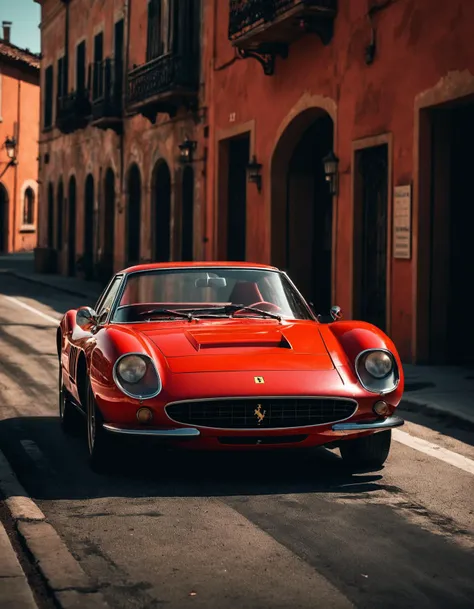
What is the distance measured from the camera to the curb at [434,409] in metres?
9.95

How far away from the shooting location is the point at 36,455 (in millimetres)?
8438

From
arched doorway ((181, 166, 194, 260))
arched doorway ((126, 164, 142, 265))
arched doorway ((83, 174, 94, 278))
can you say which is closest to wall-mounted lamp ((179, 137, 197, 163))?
arched doorway ((181, 166, 194, 260))

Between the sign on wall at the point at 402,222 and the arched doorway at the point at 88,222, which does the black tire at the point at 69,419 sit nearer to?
the sign on wall at the point at 402,222

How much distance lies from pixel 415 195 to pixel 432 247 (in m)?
0.66

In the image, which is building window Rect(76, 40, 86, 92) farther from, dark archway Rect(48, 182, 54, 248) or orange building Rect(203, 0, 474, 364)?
orange building Rect(203, 0, 474, 364)

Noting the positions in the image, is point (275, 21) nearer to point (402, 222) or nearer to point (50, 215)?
point (402, 222)

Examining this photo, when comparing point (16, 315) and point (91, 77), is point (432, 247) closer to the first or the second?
point (16, 315)

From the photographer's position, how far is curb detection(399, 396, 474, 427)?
9.95 m

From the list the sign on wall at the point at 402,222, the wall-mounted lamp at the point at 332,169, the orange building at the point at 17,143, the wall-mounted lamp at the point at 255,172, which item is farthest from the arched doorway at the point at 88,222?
the sign on wall at the point at 402,222

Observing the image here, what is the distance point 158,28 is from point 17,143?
1153 inches

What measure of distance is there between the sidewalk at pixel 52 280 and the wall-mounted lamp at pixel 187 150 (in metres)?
4.14

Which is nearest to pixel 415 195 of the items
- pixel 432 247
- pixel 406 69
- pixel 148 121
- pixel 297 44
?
pixel 432 247

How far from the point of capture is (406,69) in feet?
49.3

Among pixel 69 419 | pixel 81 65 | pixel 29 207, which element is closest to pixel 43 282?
pixel 81 65
